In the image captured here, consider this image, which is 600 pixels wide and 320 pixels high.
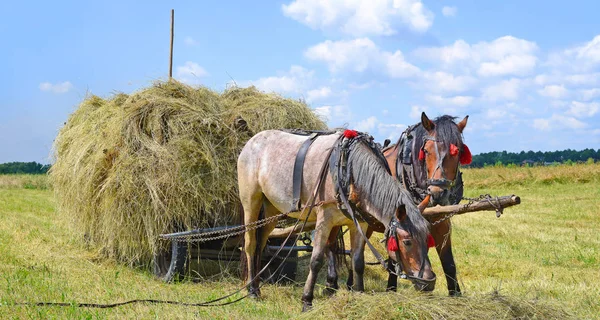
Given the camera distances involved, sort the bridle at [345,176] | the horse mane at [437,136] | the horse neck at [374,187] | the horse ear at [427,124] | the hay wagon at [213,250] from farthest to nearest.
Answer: the hay wagon at [213,250], the horse ear at [427,124], the horse mane at [437,136], the bridle at [345,176], the horse neck at [374,187]

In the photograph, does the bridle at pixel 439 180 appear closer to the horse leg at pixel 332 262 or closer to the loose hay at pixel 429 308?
the loose hay at pixel 429 308

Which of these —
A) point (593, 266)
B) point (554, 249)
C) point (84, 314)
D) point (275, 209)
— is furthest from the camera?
point (554, 249)

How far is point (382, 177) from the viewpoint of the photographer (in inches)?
184

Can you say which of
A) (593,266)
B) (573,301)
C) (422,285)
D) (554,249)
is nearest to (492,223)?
(554,249)

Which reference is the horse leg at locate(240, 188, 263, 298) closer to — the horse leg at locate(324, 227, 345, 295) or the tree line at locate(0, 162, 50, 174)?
the horse leg at locate(324, 227, 345, 295)

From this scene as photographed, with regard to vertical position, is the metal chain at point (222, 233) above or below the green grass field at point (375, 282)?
above

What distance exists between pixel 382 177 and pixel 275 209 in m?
1.84

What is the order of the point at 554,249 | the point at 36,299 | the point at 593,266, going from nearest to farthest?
the point at 36,299 → the point at 593,266 → the point at 554,249

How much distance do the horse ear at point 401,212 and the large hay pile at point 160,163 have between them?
2610 mm

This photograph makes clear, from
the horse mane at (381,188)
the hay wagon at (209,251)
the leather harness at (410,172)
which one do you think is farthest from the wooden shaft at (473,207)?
the hay wagon at (209,251)

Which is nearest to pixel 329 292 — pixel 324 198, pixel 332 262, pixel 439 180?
pixel 332 262

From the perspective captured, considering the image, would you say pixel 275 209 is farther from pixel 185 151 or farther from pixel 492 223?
pixel 492 223

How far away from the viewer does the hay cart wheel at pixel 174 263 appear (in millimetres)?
6395

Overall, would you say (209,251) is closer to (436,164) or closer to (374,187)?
(374,187)
